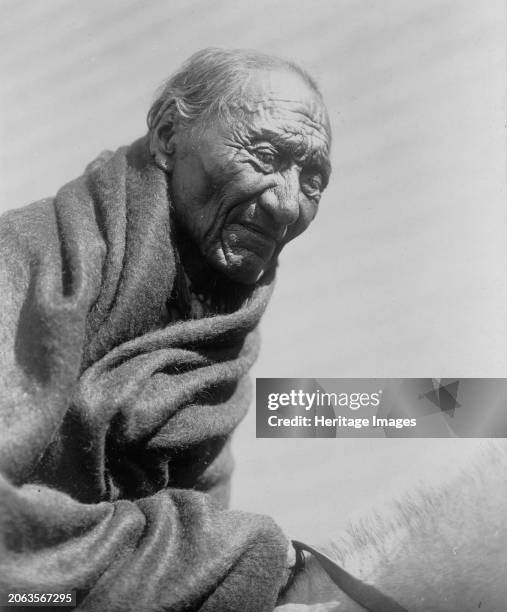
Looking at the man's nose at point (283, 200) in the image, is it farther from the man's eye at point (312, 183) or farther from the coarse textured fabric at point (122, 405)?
the coarse textured fabric at point (122, 405)

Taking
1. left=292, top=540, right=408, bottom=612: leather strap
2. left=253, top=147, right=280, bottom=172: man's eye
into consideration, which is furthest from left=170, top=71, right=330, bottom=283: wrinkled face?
left=292, top=540, right=408, bottom=612: leather strap

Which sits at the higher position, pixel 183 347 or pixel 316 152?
pixel 316 152

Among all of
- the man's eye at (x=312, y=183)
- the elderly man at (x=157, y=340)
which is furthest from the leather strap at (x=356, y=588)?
the man's eye at (x=312, y=183)

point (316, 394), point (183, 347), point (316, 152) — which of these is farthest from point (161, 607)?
point (316, 152)

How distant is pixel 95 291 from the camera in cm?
147

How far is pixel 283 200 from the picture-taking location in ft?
5.10

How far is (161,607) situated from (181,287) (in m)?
0.50

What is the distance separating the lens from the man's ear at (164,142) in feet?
5.25

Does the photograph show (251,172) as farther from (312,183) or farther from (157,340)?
(157,340)

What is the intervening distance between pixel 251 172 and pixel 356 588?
0.68 meters

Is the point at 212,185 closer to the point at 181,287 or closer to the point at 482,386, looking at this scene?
the point at 181,287

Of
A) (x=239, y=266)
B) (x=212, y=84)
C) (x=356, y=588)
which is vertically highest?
(x=212, y=84)

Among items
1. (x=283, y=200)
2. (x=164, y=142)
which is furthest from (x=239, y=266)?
(x=164, y=142)

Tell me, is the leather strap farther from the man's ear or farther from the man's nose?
the man's ear
